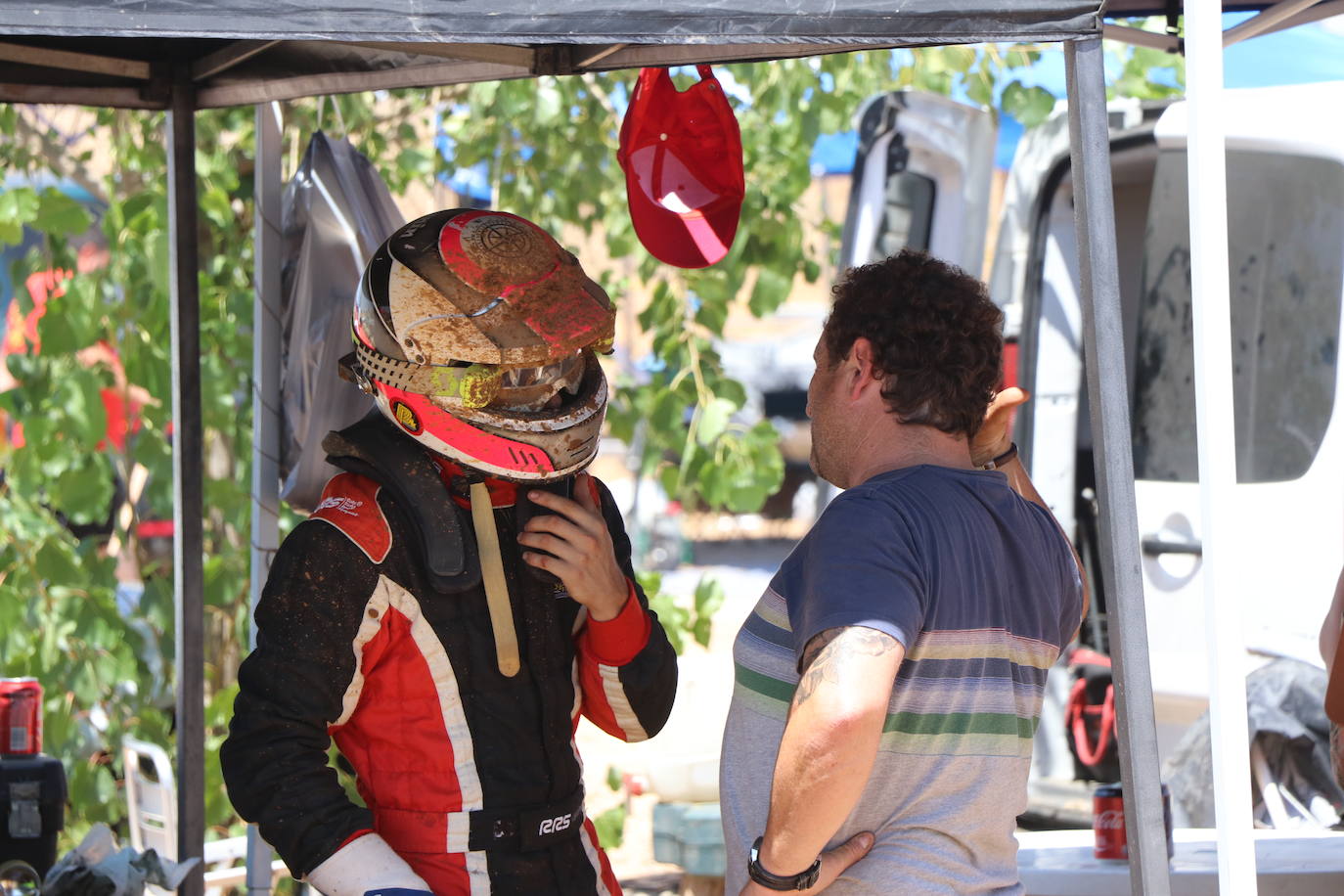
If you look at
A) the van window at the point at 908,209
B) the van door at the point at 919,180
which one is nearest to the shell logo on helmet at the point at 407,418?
the van door at the point at 919,180

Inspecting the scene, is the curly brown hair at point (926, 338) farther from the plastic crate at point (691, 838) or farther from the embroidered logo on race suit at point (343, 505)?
the plastic crate at point (691, 838)

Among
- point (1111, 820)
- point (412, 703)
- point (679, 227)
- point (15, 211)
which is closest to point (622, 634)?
point (412, 703)

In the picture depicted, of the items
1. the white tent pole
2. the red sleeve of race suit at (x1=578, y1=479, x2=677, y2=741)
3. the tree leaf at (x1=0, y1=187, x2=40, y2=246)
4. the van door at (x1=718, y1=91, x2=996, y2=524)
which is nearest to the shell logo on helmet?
the red sleeve of race suit at (x1=578, y1=479, x2=677, y2=741)

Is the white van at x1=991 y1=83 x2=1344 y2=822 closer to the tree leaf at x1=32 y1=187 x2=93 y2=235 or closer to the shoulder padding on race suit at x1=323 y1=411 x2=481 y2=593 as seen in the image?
the shoulder padding on race suit at x1=323 y1=411 x2=481 y2=593

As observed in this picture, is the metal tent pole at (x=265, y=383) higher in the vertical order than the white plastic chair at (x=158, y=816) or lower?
higher

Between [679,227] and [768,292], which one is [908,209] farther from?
[679,227]

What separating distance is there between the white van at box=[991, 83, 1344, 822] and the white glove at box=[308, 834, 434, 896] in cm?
278

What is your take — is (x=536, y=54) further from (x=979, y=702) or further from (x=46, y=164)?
(x=46, y=164)

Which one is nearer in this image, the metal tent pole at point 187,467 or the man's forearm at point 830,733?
Result: the man's forearm at point 830,733

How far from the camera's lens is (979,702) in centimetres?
159

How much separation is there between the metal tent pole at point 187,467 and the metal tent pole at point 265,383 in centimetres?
16

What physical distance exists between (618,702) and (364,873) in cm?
43

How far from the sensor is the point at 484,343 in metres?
1.80

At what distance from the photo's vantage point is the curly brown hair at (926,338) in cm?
169
